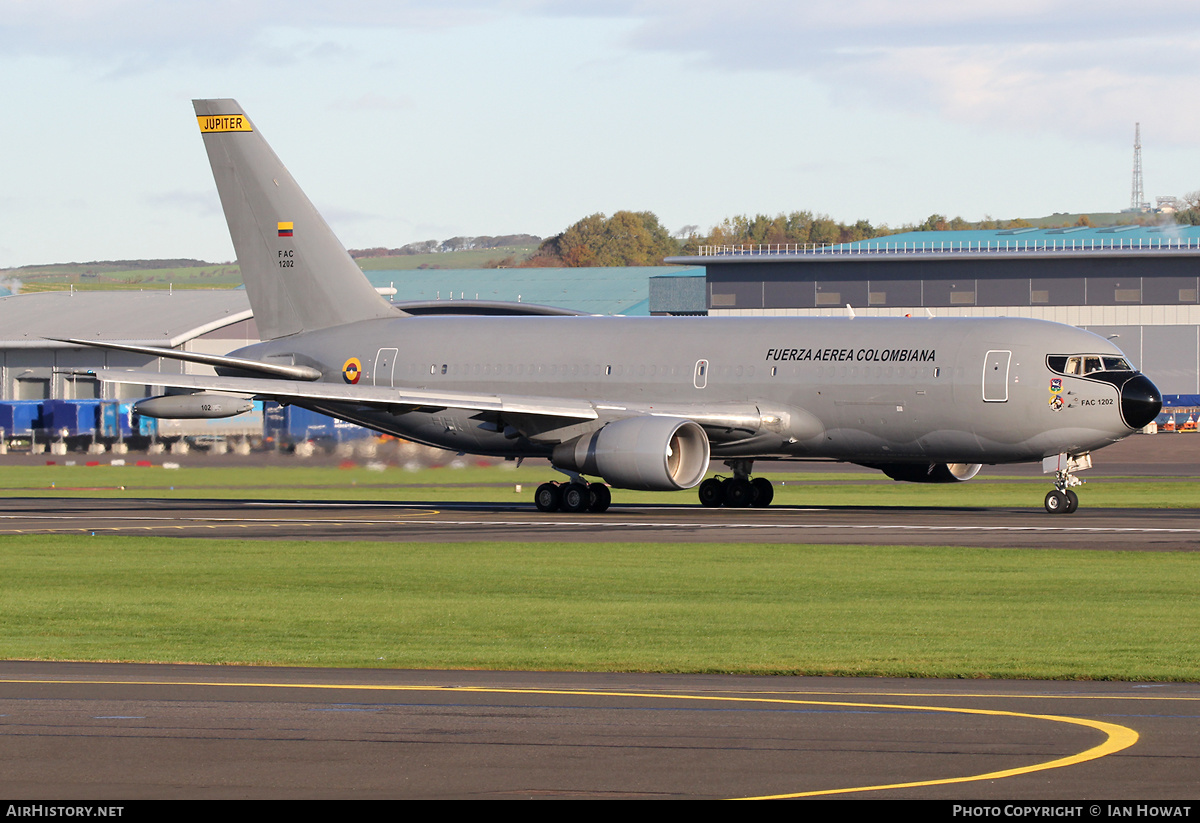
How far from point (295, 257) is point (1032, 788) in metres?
39.8

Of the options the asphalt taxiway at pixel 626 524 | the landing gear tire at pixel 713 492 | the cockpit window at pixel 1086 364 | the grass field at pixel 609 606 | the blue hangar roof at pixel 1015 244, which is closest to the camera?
the grass field at pixel 609 606

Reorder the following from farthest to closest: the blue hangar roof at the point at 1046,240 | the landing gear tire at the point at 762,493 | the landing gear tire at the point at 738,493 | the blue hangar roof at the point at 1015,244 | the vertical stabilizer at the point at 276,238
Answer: the blue hangar roof at the point at 1046,240
the blue hangar roof at the point at 1015,244
the vertical stabilizer at the point at 276,238
the landing gear tire at the point at 738,493
the landing gear tire at the point at 762,493

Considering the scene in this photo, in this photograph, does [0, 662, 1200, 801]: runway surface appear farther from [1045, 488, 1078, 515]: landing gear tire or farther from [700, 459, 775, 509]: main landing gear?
[700, 459, 775, 509]: main landing gear

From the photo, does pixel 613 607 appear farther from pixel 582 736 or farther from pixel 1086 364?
pixel 1086 364

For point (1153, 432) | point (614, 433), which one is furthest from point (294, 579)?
point (1153, 432)

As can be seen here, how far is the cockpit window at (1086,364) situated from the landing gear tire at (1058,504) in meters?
2.85

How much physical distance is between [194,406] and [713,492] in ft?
46.2

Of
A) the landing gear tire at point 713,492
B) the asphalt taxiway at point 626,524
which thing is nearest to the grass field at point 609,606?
the asphalt taxiway at point 626,524

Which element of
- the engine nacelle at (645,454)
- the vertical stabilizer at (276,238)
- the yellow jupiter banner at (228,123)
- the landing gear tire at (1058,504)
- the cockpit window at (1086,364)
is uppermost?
the yellow jupiter banner at (228,123)

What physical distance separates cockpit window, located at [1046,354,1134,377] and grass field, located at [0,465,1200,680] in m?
10.3

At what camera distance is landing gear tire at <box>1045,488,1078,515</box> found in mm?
37656

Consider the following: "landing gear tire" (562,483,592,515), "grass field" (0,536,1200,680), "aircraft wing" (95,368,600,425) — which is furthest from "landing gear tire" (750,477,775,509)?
"grass field" (0,536,1200,680)

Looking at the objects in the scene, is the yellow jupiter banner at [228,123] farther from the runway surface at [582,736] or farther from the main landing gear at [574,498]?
the runway surface at [582,736]

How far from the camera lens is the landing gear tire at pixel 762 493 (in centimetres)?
4241
